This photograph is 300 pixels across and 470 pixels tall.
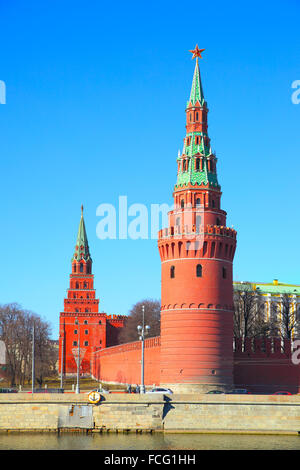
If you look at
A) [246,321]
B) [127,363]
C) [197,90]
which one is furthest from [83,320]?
[197,90]

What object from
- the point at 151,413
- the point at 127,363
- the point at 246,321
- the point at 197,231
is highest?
the point at 197,231

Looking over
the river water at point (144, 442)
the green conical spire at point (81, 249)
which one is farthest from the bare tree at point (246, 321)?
the green conical spire at point (81, 249)

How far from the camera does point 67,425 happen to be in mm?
49125

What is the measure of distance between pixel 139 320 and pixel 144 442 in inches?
2939

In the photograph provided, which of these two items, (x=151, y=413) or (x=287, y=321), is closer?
(x=151, y=413)

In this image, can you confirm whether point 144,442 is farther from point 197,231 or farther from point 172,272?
point 197,231

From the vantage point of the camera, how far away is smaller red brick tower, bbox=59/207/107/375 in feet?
411

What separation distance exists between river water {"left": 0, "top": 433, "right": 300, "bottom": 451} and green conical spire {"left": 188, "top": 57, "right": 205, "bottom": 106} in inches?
1258

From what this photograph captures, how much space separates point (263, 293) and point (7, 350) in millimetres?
60690

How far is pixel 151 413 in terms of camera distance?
162ft

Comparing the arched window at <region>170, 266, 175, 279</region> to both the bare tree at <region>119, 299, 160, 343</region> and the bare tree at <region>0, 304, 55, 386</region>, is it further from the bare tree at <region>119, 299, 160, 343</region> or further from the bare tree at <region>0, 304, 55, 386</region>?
the bare tree at <region>119, 299, 160, 343</region>
